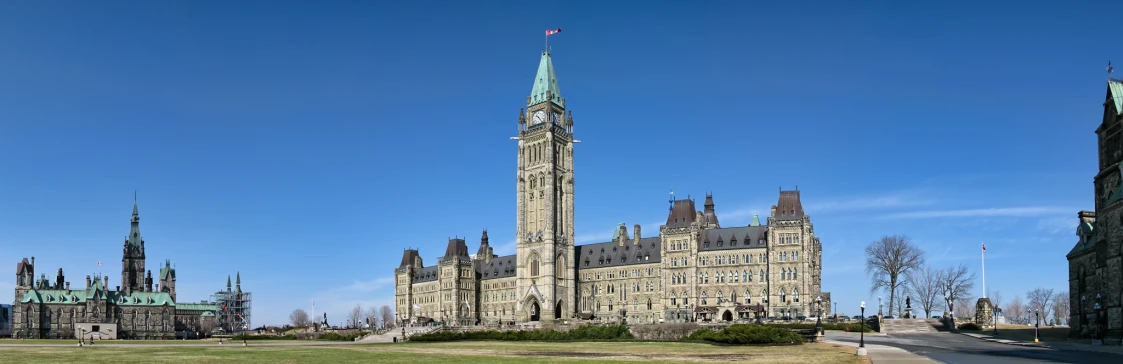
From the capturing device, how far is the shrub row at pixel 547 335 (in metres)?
83.2

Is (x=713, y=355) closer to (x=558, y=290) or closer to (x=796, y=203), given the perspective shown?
(x=796, y=203)

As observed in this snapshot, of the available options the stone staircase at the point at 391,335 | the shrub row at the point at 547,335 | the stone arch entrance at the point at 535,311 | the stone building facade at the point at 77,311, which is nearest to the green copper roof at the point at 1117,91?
the shrub row at the point at 547,335

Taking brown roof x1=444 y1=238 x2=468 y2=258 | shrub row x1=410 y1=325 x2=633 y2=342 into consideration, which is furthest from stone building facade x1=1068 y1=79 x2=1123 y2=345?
brown roof x1=444 y1=238 x2=468 y2=258

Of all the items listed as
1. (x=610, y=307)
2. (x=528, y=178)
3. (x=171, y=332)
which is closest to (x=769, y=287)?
(x=610, y=307)

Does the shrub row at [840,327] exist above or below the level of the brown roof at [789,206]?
below

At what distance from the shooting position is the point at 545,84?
15938 cm

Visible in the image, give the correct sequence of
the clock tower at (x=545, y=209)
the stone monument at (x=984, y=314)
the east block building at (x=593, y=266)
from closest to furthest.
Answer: the stone monument at (x=984, y=314), the east block building at (x=593, y=266), the clock tower at (x=545, y=209)

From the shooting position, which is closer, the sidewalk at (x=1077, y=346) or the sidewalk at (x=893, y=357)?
the sidewalk at (x=893, y=357)

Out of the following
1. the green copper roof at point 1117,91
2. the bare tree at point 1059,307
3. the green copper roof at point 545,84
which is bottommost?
the bare tree at point 1059,307

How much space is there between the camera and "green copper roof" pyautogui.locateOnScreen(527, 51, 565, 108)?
159125mm

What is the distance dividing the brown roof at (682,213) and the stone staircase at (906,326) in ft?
166

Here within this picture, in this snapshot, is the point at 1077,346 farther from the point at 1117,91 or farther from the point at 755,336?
the point at 1117,91

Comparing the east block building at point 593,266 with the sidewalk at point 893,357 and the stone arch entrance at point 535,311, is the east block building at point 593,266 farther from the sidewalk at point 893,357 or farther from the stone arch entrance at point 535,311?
the sidewalk at point 893,357

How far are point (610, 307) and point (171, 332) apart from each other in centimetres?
10091
